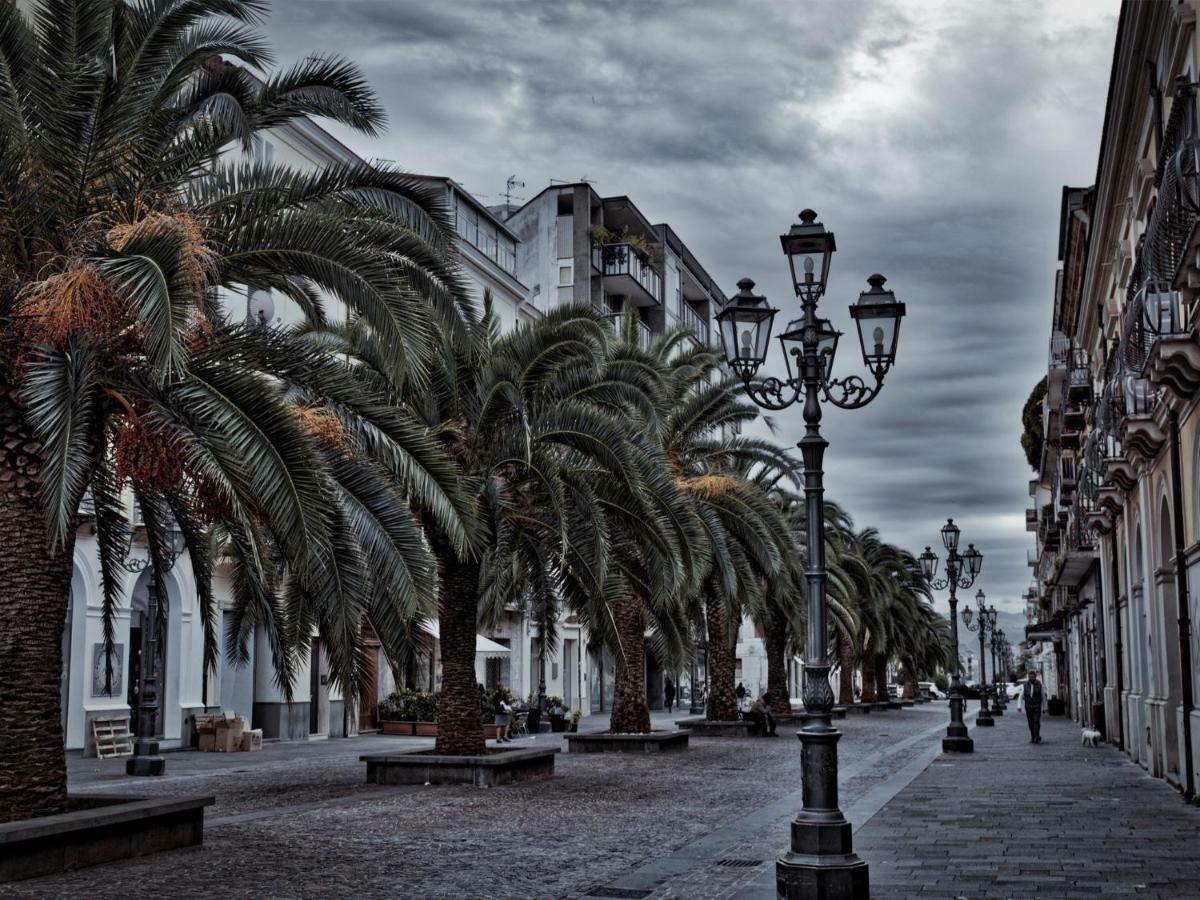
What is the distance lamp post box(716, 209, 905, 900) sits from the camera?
1030 centimetres

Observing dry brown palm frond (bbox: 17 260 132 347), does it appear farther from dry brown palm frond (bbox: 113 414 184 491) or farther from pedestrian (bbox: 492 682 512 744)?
pedestrian (bbox: 492 682 512 744)

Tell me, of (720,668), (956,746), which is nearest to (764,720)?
(720,668)

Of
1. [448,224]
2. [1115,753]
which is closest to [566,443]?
[448,224]

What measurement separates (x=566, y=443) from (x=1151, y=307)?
29.6 feet

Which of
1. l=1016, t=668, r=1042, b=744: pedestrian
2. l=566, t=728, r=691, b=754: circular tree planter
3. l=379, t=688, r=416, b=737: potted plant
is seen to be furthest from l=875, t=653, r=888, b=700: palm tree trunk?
l=566, t=728, r=691, b=754: circular tree planter

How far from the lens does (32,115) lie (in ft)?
40.8

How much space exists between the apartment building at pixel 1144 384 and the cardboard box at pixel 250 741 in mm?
18911

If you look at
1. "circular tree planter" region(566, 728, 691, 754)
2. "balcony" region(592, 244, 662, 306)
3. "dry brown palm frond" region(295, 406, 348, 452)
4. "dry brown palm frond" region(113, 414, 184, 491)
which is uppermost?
"balcony" region(592, 244, 662, 306)

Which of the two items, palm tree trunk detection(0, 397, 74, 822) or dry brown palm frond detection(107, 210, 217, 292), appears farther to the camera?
palm tree trunk detection(0, 397, 74, 822)

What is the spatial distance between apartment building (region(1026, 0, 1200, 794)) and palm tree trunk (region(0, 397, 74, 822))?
1031 centimetres

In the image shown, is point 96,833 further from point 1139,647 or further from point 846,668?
point 846,668

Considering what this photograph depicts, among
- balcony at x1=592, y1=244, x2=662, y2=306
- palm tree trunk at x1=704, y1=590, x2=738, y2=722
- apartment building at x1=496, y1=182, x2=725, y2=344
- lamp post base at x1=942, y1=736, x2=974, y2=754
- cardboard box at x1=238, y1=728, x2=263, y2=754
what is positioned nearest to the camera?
lamp post base at x1=942, y1=736, x2=974, y2=754

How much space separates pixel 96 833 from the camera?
1213cm

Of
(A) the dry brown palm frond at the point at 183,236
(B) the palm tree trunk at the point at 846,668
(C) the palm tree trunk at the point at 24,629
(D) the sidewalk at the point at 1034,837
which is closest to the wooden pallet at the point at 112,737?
(D) the sidewalk at the point at 1034,837
